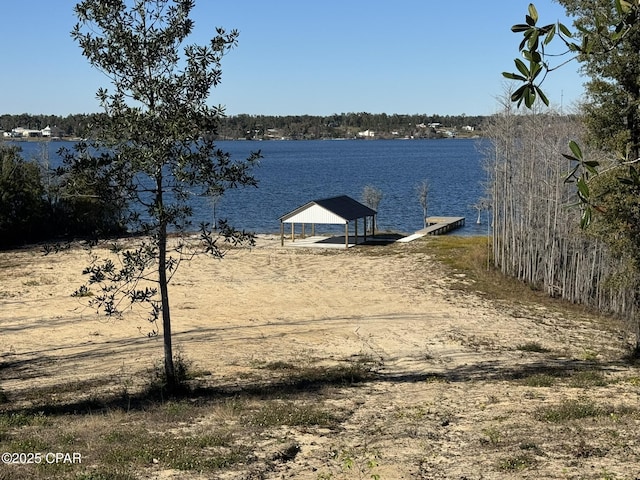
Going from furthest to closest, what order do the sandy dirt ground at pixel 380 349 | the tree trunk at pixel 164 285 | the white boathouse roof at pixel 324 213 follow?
the white boathouse roof at pixel 324 213, the tree trunk at pixel 164 285, the sandy dirt ground at pixel 380 349

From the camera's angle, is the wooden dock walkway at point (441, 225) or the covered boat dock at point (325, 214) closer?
the covered boat dock at point (325, 214)

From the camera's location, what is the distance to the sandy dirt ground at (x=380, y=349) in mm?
8438

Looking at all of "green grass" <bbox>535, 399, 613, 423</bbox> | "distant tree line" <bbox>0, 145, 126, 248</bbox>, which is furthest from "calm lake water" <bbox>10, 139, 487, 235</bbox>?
"green grass" <bbox>535, 399, 613, 423</bbox>

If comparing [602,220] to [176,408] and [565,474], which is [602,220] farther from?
[176,408]

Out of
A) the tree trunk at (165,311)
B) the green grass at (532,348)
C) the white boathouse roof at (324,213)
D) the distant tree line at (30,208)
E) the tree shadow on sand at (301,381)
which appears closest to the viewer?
the tree trunk at (165,311)

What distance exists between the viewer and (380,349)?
16.5 metres

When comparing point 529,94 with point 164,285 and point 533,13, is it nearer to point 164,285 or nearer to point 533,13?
point 533,13

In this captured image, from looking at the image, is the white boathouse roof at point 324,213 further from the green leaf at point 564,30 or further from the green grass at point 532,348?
the green leaf at point 564,30

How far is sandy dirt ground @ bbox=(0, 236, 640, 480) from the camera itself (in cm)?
844

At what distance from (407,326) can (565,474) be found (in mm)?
11691

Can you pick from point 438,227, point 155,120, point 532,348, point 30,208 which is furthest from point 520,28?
point 438,227

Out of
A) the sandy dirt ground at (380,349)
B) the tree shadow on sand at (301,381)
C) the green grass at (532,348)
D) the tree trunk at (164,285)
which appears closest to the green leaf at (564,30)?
the sandy dirt ground at (380,349)

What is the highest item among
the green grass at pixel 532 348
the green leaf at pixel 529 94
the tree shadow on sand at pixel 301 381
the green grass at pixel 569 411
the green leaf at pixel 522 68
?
the green leaf at pixel 522 68

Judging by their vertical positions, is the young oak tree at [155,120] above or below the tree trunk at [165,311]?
above
